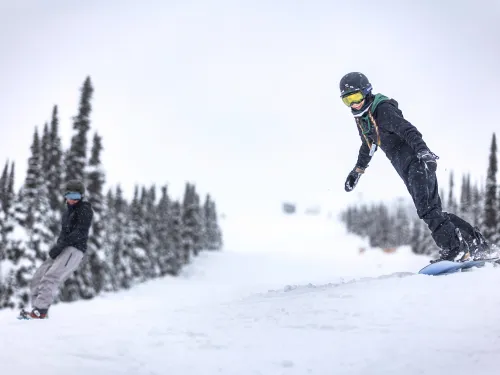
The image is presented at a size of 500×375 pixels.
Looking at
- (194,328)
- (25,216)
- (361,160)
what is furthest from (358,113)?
(25,216)

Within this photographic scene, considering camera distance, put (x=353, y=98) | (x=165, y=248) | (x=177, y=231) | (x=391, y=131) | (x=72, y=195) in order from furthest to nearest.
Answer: (x=177, y=231) → (x=165, y=248) → (x=72, y=195) → (x=353, y=98) → (x=391, y=131)

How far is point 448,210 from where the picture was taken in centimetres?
7119

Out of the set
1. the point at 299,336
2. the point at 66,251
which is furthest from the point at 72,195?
the point at 299,336

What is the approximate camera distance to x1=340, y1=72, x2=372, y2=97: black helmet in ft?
17.3

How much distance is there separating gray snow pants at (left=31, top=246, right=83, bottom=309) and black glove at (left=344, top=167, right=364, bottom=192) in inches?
169

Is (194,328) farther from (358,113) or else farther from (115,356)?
(358,113)

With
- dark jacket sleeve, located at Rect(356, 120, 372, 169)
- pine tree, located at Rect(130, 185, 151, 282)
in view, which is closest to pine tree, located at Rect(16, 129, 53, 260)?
pine tree, located at Rect(130, 185, 151, 282)

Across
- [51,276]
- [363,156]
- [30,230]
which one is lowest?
[51,276]

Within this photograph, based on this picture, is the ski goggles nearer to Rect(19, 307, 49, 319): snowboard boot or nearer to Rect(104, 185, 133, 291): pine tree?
Rect(19, 307, 49, 319): snowboard boot

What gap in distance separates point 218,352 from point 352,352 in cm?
106

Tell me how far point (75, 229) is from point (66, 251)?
35 cm

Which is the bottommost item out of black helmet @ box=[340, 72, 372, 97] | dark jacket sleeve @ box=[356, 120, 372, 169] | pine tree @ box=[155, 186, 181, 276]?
pine tree @ box=[155, 186, 181, 276]

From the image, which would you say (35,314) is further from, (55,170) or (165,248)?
(165,248)

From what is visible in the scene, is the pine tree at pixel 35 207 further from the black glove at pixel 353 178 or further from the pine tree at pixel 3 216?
the black glove at pixel 353 178
